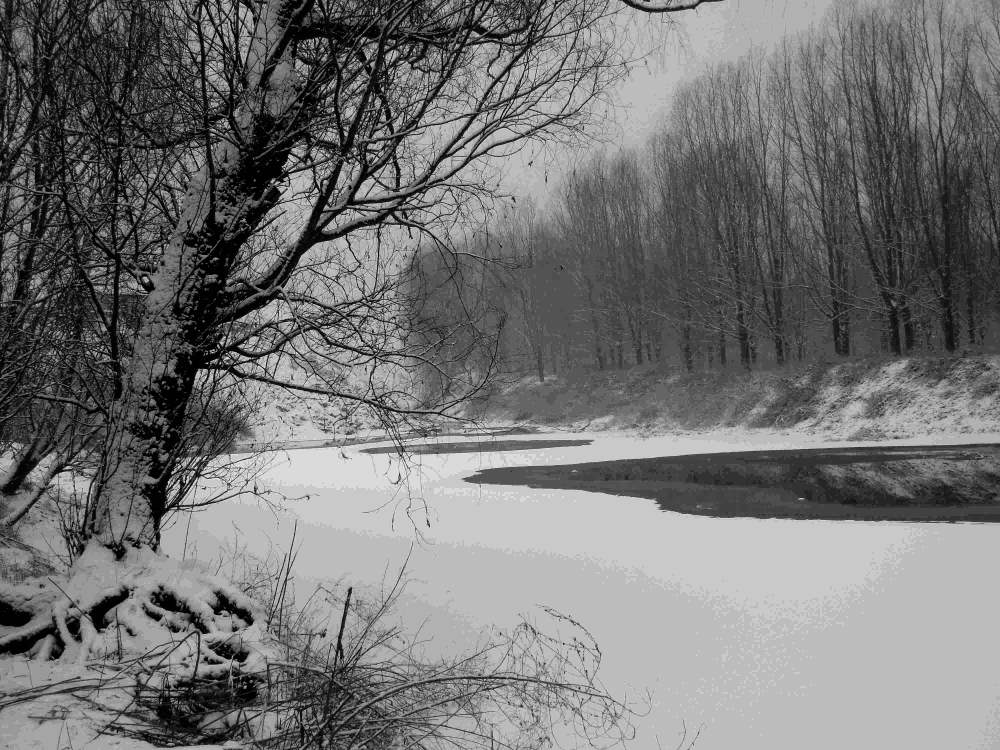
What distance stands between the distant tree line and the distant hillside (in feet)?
6.80

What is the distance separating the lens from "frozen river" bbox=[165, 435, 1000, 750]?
324cm

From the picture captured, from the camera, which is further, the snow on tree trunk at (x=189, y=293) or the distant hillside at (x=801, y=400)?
the distant hillside at (x=801, y=400)

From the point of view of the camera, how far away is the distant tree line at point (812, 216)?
72.4 ft

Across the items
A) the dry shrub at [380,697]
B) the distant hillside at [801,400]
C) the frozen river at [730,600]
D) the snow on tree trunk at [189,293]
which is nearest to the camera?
the dry shrub at [380,697]

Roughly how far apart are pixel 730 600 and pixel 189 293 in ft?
13.8

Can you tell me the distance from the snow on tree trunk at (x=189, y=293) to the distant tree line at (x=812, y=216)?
43.8 feet

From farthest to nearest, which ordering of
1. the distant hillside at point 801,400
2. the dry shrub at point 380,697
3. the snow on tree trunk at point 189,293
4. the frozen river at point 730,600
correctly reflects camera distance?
the distant hillside at point 801,400, the frozen river at point 730,600, the snow on tree trunk at point 189,293, the dry shrub at point 380,697

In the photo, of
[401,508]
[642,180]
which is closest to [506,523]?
[401,508]

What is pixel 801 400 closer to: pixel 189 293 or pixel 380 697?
pixel 189 293

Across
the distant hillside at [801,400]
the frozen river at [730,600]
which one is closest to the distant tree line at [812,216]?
the distant hillside at [801,400]

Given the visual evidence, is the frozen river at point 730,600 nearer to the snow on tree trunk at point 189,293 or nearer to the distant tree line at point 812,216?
the snow on tree trunk at point 189,293

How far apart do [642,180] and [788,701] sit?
33722 millimetres

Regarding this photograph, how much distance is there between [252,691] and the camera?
2379 millimetres

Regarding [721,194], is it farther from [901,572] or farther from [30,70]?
[30,70]
